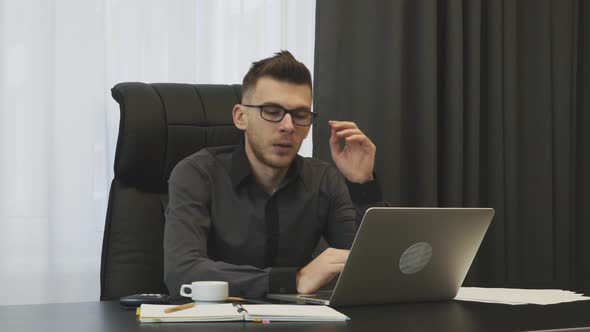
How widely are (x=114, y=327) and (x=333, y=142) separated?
1112 mm

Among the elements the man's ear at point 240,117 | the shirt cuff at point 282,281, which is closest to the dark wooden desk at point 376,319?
the shirt cuff at point 282,281

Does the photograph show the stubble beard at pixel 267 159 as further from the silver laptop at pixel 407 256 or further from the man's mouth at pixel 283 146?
the silver laptop at pixel 407 256

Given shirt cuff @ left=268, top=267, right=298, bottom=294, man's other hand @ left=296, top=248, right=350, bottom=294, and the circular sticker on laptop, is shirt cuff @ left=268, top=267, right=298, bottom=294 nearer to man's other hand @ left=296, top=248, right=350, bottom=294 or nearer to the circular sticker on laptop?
man's other hand @ left=296, top=248, right=350, bottom=294

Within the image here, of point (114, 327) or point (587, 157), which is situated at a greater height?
point (587, 157)

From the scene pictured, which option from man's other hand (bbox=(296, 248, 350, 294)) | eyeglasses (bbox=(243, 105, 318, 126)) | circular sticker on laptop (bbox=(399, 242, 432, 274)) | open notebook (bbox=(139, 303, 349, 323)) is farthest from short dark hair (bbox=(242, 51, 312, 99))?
open notebook (bbox=(139, 303, 349, 323))

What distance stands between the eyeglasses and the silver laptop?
Answer: 0.60m

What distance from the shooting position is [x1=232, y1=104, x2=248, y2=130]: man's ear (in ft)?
6.67

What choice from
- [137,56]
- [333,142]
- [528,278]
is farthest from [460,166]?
[137,56]

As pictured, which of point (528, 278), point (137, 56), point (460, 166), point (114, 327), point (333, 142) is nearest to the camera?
point (114, 327)

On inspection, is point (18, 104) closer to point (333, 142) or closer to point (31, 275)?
point (31, 275)

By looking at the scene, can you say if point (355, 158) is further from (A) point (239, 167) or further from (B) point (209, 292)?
(B) point (209, 292)

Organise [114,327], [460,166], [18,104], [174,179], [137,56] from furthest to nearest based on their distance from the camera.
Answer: [460,166], [137,56], [18,104], [174,179], [114,327]

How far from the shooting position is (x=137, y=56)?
7.99 feet

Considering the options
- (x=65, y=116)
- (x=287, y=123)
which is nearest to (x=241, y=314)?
(x=287, y=123)
